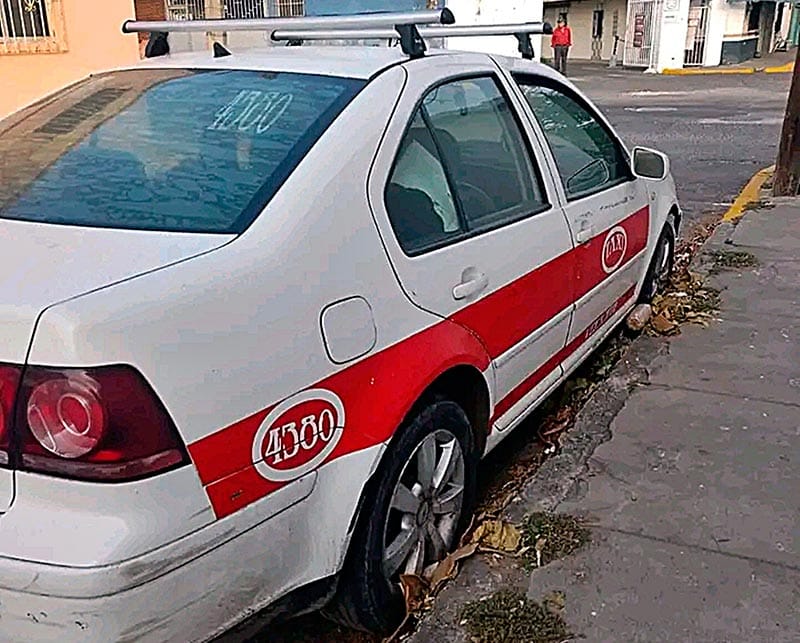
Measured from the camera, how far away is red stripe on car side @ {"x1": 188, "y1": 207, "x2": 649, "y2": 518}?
2.04 meters

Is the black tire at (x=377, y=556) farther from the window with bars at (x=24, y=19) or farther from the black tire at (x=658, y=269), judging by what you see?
the window with bars at (x=24, y=19)

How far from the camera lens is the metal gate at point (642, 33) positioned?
31188 mm

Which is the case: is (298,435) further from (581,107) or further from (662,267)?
(662,267)

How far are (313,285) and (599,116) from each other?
260cm

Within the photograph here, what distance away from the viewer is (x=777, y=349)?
4758 millimetres

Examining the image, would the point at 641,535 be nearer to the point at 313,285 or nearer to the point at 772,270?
the point at 313,285

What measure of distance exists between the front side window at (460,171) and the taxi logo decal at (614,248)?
2.26ft

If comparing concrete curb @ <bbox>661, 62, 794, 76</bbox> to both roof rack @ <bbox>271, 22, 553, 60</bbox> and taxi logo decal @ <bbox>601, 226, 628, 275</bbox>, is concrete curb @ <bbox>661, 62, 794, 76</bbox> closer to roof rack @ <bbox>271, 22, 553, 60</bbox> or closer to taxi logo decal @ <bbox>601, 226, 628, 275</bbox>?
taxi logo decal @ <bbox>601, 226, 628, 275</bbox>

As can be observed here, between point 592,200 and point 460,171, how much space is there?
3.20 ft

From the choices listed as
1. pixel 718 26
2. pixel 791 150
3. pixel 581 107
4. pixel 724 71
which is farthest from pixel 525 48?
pixel 718 26

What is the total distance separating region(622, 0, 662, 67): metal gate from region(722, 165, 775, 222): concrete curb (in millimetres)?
21497

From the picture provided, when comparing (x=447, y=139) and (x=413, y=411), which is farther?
(x=447, y=139)

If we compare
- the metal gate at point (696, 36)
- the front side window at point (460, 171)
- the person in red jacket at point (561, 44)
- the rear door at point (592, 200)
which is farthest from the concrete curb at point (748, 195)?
the metal gate at point (696, 36)

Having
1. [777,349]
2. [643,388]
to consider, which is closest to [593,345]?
[643,388]
